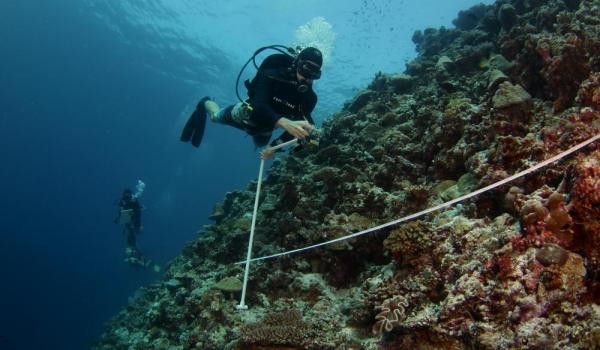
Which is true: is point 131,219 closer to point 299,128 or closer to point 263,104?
point 263,104

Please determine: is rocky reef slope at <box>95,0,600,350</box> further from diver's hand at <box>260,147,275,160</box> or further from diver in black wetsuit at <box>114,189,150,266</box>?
diver in black wetsuit at <box>114,189,150,266</box>


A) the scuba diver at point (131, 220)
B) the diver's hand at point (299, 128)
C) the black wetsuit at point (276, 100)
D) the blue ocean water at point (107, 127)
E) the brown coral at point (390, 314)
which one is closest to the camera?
the brown coral at point (390, 314)

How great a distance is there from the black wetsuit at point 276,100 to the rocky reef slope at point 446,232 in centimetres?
131

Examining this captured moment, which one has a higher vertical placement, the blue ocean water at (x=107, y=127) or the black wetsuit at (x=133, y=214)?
the blue ocean water at (x=107, y=127)

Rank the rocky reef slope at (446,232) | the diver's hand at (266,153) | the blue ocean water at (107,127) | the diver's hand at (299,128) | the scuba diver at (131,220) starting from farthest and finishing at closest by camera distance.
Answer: the blue ocean water at (107,127)
the scuba diver at (131,220)
the diver's hand at (266,153)
the diver's hand at (299,128)
the rocky reef slope at (446,232)

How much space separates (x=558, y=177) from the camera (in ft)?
11.2

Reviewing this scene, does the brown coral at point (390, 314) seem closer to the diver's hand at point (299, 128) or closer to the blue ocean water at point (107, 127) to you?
the diver's hand at point (299, 128)

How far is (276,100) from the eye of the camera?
6.14 metres

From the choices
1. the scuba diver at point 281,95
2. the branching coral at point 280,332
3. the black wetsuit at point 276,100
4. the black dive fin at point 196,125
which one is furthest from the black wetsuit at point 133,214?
the branching coral at point 280,332

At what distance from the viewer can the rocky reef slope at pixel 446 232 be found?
2756 mm

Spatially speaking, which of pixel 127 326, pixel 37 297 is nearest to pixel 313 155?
pixel 127 326

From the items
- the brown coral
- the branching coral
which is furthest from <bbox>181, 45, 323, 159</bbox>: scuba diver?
the brown coral

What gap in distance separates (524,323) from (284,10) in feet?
118

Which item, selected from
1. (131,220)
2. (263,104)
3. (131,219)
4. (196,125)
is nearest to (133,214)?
(131,219)
